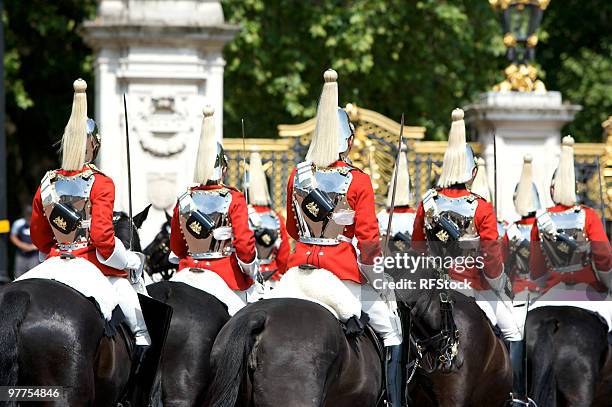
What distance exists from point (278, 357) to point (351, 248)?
1241 millimetres

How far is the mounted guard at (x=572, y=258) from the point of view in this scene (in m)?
9.95

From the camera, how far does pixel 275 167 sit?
16234 millimetres

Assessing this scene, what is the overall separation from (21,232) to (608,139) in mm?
7054

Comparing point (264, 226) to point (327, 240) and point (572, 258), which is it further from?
point (327, 240)

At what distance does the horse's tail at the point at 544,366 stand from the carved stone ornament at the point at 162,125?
6656 millimetres

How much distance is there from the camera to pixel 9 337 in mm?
7270

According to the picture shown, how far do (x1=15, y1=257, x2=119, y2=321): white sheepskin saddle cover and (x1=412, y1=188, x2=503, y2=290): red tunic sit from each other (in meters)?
2.04

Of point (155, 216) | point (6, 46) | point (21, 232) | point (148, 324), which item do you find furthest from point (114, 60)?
point (148, 324)

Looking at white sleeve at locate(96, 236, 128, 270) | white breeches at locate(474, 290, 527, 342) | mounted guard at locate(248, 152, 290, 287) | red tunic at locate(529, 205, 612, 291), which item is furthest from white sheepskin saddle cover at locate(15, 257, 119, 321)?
mounted guard at locate(248, 152, 290, 287)

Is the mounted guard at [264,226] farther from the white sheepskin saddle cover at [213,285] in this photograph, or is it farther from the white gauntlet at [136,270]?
the white gauntlet at [136,270]

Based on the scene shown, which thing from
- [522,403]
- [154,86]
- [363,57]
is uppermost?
[363,57]

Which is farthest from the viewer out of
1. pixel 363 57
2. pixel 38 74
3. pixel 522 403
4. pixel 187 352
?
pixel 38 74

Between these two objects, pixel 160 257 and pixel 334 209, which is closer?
pixel 334 209

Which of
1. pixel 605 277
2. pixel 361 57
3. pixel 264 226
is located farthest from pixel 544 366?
pixel 361 57
